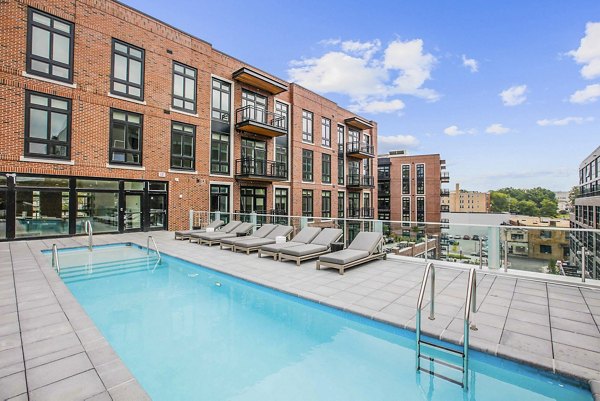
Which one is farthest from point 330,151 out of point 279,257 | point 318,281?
point 318,281

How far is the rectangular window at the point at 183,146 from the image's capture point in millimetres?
13242

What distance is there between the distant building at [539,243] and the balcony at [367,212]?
64.7 ft

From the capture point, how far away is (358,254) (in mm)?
6512

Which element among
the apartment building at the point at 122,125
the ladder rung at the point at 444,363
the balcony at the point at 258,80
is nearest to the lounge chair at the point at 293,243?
the ladder rung at the point at 444,363

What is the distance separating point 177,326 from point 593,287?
6798 mm

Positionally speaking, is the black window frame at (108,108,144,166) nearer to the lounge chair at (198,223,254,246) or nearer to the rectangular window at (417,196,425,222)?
the lounge chair at (198,223,254,246)

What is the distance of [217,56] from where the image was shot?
49.3 ft

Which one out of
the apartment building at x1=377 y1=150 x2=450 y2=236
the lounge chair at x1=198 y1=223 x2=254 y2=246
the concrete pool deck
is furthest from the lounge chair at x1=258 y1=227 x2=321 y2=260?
the apartment building at x1=377 y1=150 x2=450 y2=236

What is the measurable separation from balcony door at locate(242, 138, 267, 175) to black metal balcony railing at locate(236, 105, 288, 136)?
29.5 inches

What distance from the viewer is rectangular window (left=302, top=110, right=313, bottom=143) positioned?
20156 mm

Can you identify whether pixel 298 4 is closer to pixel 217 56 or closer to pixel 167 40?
pixel 217 56

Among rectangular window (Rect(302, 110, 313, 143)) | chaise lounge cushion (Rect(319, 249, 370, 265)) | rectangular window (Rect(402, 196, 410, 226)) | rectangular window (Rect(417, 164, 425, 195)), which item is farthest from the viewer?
rectangular window (Rect(402, 196, 410, 226))

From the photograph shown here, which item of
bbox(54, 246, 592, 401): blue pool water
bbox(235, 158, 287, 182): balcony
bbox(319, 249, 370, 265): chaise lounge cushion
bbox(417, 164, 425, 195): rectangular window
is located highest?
bbox(417, 164, 425, 195): rectangular window

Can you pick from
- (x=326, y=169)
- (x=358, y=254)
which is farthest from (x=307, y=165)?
(x=358, y=254)
